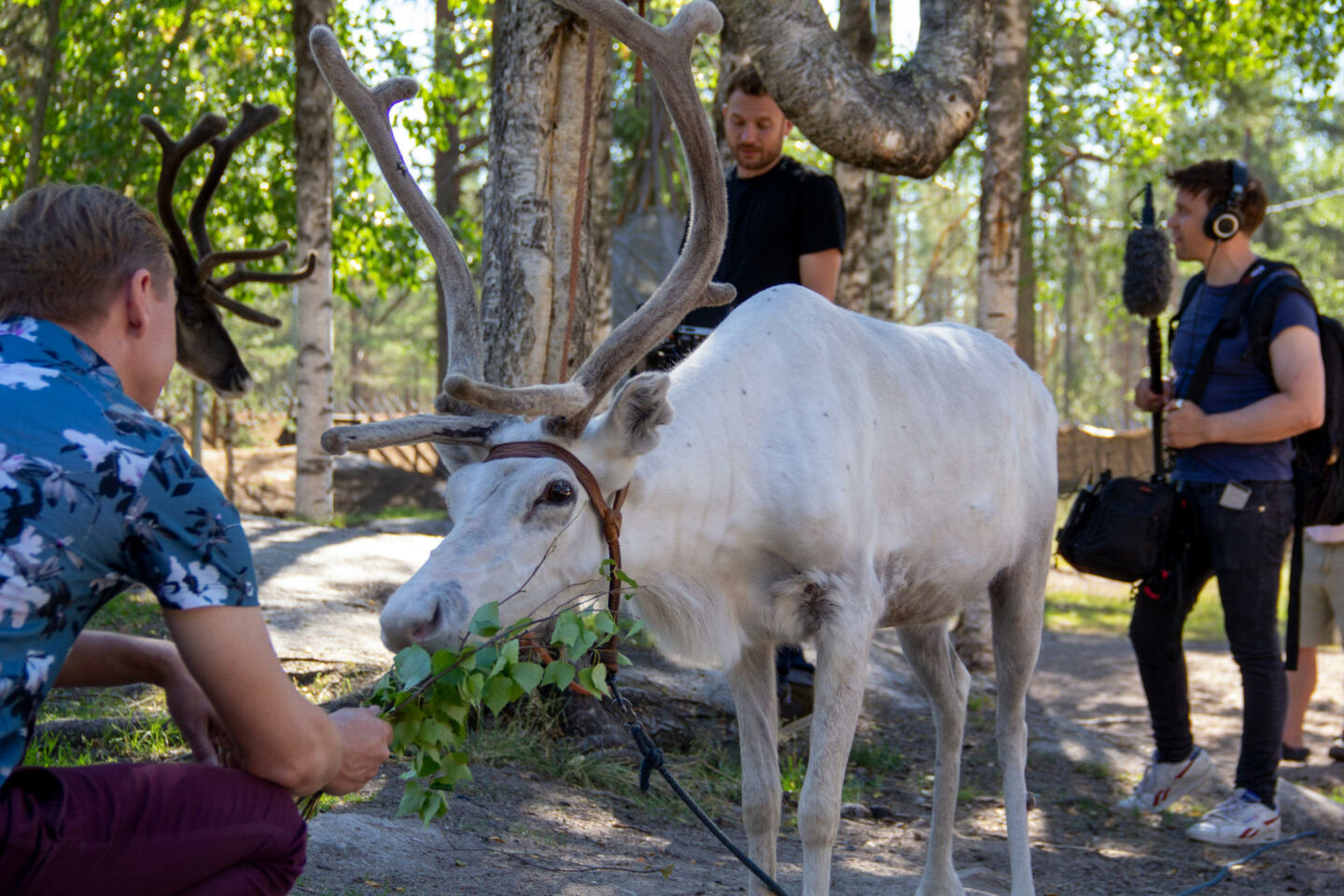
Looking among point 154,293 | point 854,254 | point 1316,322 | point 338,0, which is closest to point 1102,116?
point 854,254

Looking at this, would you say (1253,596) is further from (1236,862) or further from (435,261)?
(435,261)

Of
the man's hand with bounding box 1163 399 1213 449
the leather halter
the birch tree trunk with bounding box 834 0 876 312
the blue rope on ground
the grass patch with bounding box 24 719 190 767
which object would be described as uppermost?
the birch tree trunk with bounding box 834 0 876 312

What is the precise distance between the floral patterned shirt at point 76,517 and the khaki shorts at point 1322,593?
230 inches

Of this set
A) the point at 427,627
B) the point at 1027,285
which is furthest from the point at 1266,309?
the point at 1027,285

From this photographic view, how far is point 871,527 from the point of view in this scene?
3.23 meters

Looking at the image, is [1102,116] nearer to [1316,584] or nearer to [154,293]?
[1316,584]

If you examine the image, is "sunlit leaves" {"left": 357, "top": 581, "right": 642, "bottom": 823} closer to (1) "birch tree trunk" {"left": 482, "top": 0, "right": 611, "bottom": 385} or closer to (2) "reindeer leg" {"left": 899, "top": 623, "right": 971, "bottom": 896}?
(2) "reindeer leg" {"left": 899, "top": 623, "right": 971, "bottom": 896}

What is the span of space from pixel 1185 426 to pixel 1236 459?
0.22 metres

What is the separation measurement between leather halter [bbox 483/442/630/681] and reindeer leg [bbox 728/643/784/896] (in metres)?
0.61

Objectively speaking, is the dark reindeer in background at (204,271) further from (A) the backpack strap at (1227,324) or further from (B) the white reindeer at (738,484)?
(A) the backpack strap at (1227,324)

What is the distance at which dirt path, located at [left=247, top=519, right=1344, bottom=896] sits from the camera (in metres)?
3.36

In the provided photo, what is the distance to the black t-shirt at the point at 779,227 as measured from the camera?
14.4 feet

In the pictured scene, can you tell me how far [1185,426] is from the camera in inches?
184

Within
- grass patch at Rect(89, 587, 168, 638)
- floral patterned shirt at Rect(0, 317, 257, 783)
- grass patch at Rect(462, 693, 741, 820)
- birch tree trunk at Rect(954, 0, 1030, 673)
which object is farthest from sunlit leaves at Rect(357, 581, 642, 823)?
birch tree trunk at Rect(954, 0, 1030, 673)
